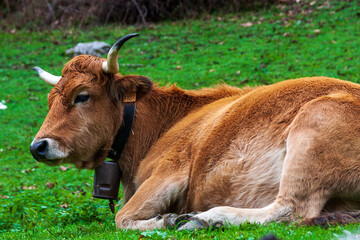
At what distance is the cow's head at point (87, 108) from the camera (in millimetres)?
6082

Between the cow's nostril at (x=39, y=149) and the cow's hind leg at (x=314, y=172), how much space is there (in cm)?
196

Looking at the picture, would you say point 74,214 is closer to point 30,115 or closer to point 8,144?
point 8,144

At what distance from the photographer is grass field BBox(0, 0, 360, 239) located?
20.6ft

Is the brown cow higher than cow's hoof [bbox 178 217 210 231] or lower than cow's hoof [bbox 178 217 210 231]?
higher

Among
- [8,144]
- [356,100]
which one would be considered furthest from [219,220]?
[8,144]

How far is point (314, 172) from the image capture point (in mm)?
4910

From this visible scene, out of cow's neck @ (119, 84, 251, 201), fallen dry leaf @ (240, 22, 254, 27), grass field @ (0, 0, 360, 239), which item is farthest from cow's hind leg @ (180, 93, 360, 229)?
fallen dry leaf @ (240, 22, 254, 27)

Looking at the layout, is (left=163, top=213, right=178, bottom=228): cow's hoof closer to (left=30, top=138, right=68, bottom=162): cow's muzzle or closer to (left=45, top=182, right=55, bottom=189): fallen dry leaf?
(left=30, top=138, right=68, bottom=162): cow's muzzle

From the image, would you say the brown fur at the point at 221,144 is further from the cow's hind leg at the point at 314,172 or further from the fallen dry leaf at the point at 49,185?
the fallen dry leaf at the point at 49,185

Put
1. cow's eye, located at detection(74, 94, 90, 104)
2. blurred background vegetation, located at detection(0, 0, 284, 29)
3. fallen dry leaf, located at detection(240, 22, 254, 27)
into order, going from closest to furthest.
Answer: cow's eye, located at detection(74, 94, 90, 104), fallen dry leaf, located at detection(240, 22, 254, 27), blurred background vegetation, located at detection(0, 0, 284, 29)

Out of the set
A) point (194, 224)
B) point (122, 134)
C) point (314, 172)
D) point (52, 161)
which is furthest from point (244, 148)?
point (52, 161)

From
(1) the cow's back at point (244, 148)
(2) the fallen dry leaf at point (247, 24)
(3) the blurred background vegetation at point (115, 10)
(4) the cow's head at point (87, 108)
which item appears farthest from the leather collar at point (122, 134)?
(3) the blurred background vegetation at point (115, 10)

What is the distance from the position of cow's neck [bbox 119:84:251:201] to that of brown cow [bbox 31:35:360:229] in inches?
0.5

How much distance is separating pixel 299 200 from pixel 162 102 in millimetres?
2646
